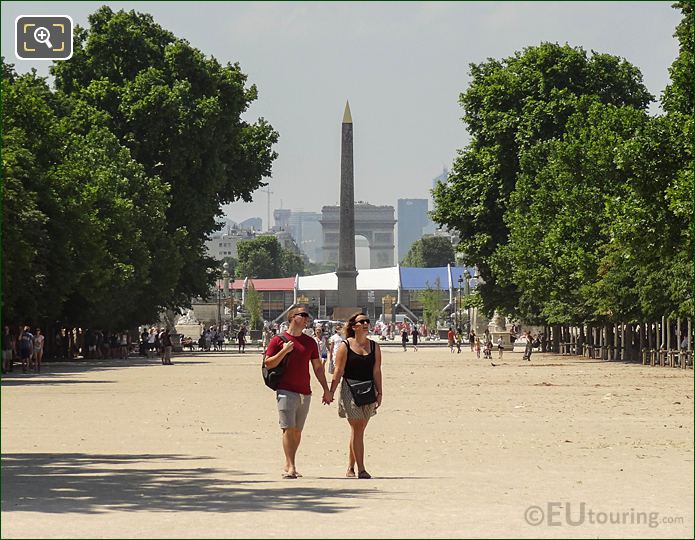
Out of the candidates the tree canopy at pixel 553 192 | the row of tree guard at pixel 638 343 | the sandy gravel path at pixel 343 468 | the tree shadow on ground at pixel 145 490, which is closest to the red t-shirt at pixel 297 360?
the sandy gravel path at pixel 343 468

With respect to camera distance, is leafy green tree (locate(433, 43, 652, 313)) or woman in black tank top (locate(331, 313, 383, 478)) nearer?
woman in black tank top (locate(331, 313, 383, 478))

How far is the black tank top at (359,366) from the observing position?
60.4 ft

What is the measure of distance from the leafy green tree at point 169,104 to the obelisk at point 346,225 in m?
50.4

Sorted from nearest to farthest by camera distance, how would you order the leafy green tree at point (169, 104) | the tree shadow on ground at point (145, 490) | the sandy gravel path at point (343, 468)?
1. the sandy gravel path at point (343, 468)
2. the tree shadow on ground at point (145, 490)
3. the leafy green tree at point (169, 104)

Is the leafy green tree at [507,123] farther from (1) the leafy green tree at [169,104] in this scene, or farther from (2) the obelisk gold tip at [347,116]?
(2) the obelisk gold tip at [347,116]

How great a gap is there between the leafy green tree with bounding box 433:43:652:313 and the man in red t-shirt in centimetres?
5907

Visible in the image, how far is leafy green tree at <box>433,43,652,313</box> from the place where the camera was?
7969cm

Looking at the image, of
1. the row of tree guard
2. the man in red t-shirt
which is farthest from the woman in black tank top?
the row of tree guard

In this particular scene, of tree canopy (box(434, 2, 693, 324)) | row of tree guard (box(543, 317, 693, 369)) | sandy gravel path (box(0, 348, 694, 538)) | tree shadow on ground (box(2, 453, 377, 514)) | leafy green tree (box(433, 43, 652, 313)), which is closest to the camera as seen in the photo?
sandy gravel path (box(0, 348, 694, 538))

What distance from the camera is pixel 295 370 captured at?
60.5 ft

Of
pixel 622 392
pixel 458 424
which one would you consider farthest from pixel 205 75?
pixel 458 424

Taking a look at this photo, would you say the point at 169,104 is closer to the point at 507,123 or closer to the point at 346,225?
the point at 507,123

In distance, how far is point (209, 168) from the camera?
283 ft

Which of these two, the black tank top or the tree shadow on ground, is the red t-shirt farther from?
the tree shadow on ground
